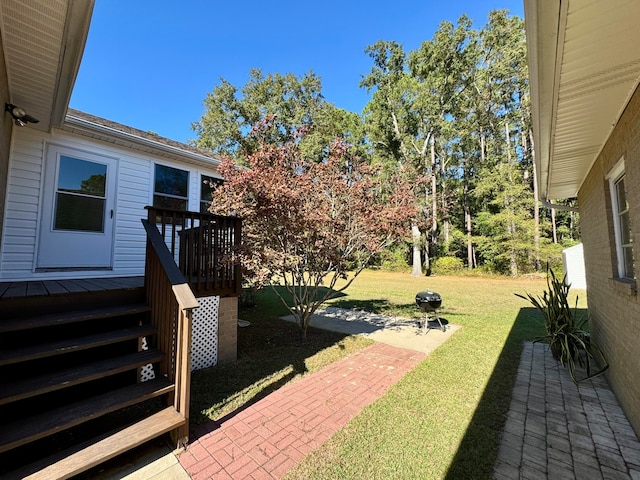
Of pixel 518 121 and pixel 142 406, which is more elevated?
pixel 518 121

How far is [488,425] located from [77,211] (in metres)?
7.07

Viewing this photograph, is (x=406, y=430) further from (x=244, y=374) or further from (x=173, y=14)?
(x=173, y=14)

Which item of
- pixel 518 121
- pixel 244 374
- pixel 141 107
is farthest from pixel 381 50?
pixel 244 374

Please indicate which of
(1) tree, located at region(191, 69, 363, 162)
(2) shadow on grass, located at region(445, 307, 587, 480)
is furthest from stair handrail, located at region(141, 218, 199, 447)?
(1) tree, located at region(191, 69, 363, 162)

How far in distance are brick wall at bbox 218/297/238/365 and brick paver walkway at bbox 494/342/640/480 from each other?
369cm

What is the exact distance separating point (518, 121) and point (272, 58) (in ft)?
67.8

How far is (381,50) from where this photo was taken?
69.7 ft

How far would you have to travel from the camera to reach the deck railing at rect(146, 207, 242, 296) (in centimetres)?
438

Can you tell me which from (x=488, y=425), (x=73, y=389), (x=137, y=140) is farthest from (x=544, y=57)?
(x=137, y=140)

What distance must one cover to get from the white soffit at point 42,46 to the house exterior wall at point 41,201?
118 cm

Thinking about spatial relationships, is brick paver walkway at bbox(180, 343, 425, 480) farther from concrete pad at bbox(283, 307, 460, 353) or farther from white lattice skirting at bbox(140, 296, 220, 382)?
white lattice skirting at bbox(140, 296, 220, 382)

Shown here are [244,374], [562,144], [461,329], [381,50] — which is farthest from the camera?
[381,50]

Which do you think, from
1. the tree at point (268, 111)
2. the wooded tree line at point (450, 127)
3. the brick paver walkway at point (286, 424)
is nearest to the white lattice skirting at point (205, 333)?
the brick paver walkway at point (286, 424)

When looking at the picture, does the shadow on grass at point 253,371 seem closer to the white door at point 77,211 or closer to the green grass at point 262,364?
the green grass at point 262,364
